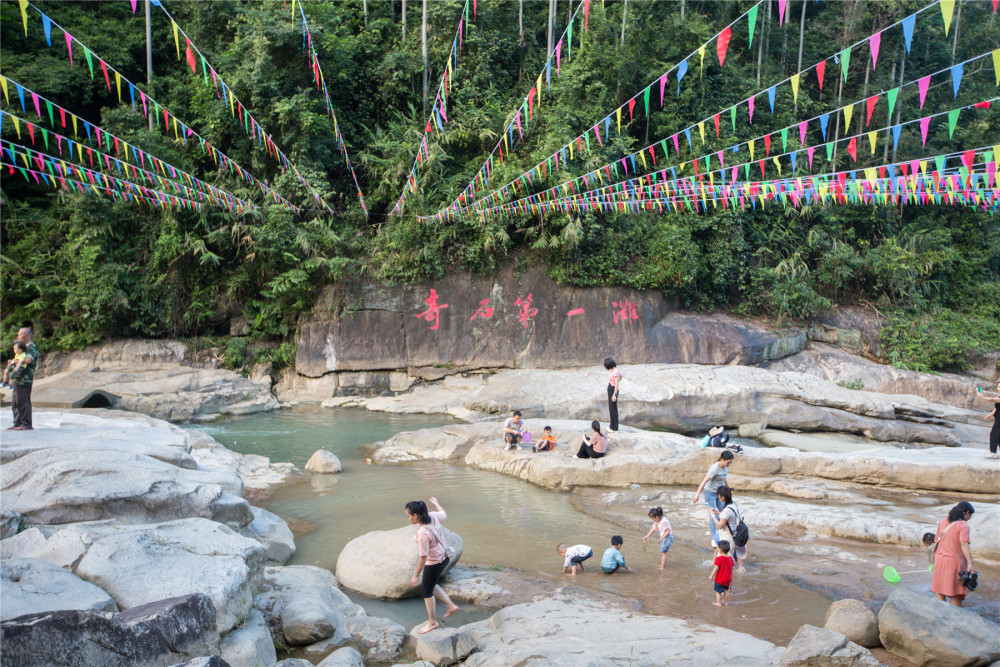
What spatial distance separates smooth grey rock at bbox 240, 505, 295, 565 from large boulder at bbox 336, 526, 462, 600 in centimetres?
78

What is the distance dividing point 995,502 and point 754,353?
9486 mm

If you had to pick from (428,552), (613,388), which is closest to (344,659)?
(428,552)

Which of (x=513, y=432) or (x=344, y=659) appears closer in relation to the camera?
(x=344, y=659)

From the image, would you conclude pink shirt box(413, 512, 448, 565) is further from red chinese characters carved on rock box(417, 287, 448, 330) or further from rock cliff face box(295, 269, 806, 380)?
red chinese characters carved on rock box(417, 287, 448, 330)

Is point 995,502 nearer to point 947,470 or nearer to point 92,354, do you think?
point 947,470

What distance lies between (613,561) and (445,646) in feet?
8.87

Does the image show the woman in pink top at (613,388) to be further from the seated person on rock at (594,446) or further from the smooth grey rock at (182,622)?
the smooth grey rock at (182,622)

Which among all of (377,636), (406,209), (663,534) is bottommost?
(377,636)

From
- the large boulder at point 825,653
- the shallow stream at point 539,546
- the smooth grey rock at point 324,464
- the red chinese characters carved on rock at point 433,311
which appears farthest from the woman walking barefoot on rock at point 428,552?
the red chinese characters carved on rock at point 433,311

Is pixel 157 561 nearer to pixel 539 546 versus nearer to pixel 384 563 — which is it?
pixel 384 563

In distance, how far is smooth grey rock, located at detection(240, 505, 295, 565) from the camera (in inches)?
301

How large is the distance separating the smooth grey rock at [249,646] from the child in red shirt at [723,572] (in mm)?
4244

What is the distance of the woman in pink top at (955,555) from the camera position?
20.5ft

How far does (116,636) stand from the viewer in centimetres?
398
